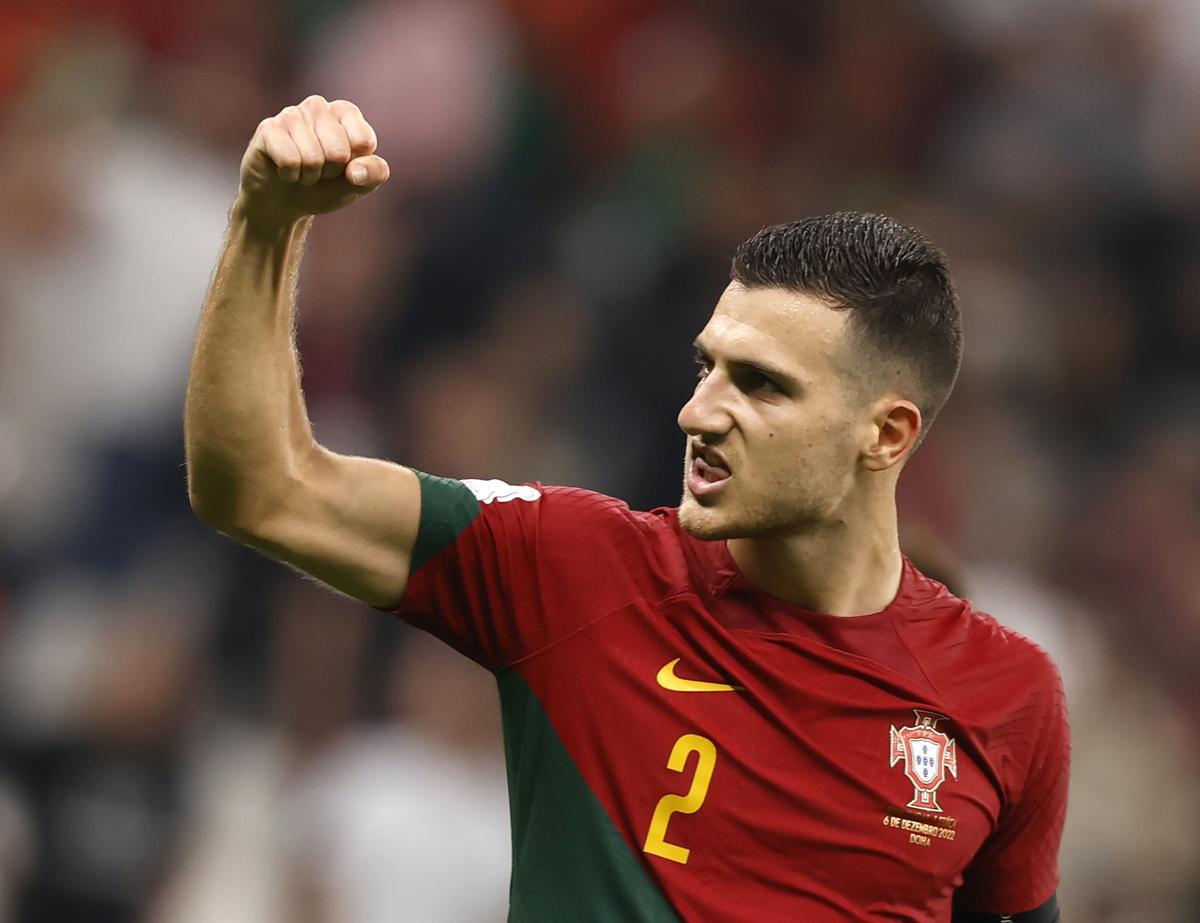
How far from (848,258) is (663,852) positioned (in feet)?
3.26

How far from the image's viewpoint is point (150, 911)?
5129 mm

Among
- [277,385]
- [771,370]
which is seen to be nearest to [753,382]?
[771,370]

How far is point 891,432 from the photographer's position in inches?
111

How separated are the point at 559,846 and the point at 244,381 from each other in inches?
34.3

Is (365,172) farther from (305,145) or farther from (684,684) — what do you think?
(684,684)

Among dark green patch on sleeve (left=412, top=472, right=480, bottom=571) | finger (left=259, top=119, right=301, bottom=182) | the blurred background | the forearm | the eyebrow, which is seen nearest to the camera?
finger (left=259, top=119, right=301, bottom=182)

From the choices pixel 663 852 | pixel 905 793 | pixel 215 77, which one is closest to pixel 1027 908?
pixel 905 793

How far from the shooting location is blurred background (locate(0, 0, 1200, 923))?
5.20 m

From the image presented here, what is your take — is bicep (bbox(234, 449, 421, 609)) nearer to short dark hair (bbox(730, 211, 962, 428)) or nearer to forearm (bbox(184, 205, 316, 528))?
forearm (bbox(184, 205, 316, 528))

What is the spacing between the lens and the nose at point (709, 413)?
104 inches

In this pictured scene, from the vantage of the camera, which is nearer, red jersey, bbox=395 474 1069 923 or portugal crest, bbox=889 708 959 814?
red jersey, bbox=395 474 1069 923

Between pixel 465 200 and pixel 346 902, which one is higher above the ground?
pixel 465 200

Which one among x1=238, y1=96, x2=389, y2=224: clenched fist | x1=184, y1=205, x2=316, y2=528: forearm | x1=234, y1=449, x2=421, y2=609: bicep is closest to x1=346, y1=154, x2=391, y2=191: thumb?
x1=238, y1=96, x2=389, y2=224: clenched fist

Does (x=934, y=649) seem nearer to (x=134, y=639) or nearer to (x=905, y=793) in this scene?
(x=905, y=793)
